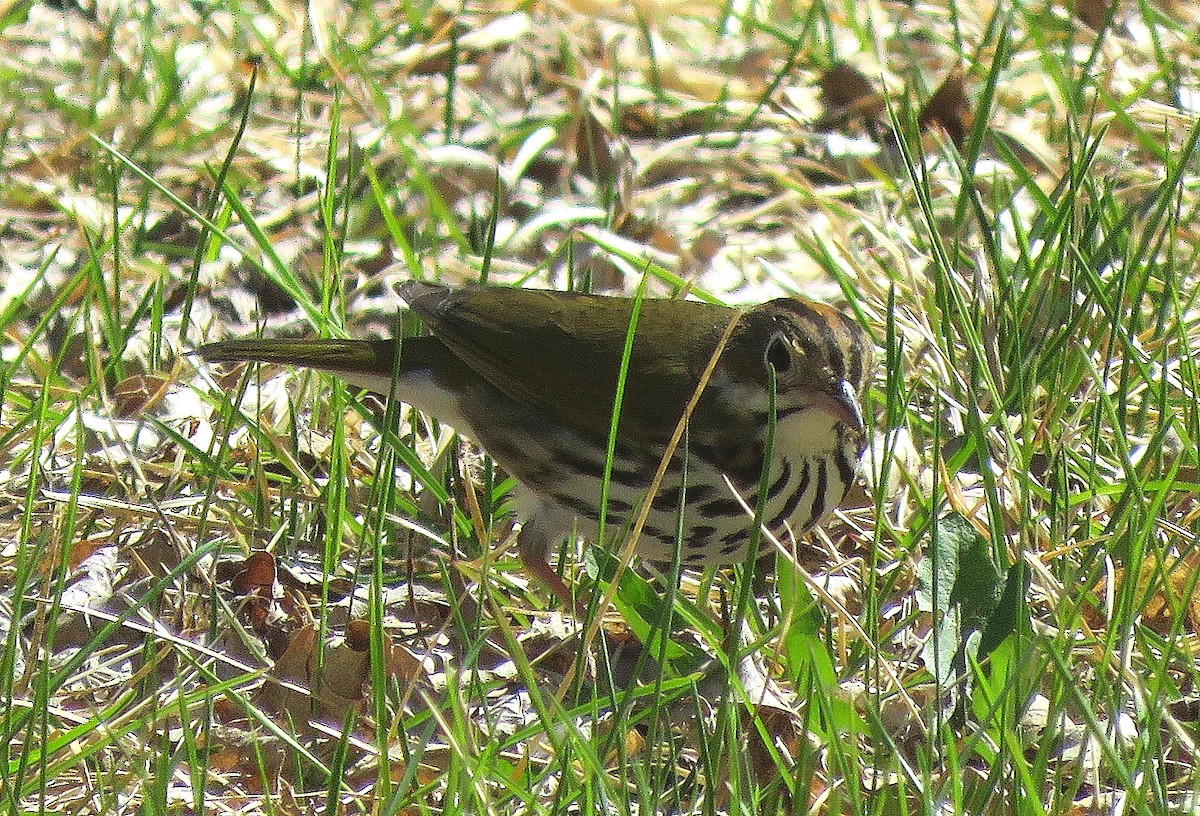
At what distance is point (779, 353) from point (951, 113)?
6.69 feet

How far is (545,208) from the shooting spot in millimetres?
4605

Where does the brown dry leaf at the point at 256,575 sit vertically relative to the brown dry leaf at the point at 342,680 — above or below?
above

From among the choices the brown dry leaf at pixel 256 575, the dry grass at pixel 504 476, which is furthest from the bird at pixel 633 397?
the brown dry leaf at pixel 256 575

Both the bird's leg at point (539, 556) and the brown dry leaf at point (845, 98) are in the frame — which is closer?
the bird's leg at point (539, 556)

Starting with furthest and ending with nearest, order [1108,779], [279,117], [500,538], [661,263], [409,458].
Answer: [279,117] → [661,263] → [500,538] → [409,458] → [1108,779]

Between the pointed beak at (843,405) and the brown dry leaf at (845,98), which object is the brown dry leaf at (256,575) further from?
the brown dry leaf at (845,98)

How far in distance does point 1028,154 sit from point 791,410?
6.58 ft

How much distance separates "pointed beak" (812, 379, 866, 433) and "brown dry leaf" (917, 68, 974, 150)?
2039 millimetres

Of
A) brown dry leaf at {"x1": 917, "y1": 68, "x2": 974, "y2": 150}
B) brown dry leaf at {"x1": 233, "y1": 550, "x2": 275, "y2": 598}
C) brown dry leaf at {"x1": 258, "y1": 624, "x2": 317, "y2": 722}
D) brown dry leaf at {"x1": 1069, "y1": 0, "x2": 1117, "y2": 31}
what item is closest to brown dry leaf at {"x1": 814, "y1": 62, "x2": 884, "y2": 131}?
brown dry leaf at {"x1": 917, "y1": 68, "x2": 974, "y2": 150}

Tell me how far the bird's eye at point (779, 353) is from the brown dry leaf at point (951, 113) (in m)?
1.97

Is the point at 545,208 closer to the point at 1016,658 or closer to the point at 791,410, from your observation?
the point at 791,410

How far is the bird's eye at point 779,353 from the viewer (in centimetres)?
298

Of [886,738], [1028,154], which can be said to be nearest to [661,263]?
[1028,154]

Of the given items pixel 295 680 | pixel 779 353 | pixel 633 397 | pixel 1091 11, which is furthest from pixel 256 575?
pixel 1091 11
